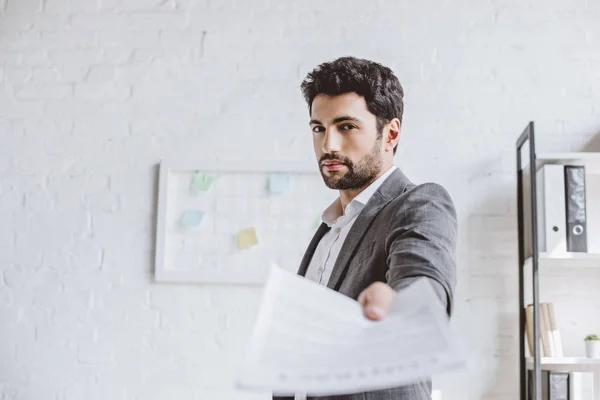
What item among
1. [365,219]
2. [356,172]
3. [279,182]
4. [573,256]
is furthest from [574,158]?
[365,219]

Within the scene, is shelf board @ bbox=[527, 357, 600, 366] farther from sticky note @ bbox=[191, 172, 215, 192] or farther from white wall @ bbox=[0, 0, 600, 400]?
sticky note @ bbox=[191, 172, 215, 192]

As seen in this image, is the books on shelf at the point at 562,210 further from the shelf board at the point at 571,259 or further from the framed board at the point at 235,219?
the framed board at the point at 235,219

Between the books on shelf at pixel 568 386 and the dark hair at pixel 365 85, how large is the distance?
1440 millimetres

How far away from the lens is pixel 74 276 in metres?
3.04

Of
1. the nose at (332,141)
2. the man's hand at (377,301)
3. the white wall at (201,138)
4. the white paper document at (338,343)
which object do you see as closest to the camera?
the white paper document at (338,343)

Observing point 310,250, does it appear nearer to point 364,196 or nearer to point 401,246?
point 364,196

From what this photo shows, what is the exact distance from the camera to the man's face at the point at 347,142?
1.46 m

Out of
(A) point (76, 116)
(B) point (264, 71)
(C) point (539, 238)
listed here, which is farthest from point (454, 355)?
(A) point (76, 116)

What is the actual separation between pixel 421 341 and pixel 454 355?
0.15ft

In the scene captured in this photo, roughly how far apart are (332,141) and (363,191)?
0.12 metres

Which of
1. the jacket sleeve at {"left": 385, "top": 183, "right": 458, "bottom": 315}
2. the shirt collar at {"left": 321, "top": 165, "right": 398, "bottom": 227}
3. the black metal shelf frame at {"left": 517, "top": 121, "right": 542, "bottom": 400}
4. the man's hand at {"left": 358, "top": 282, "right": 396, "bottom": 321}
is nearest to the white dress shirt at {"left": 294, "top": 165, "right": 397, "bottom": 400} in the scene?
the shirt collar at {"left": 321, "top": 165, "right": 398, "bottom": 227}

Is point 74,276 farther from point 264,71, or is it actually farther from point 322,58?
point 322,58

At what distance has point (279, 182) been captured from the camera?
2.97 meters

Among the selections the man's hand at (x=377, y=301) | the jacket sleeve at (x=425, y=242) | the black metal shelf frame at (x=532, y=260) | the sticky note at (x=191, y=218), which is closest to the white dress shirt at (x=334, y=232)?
the jacket sleeve at (x=425, y=242)
